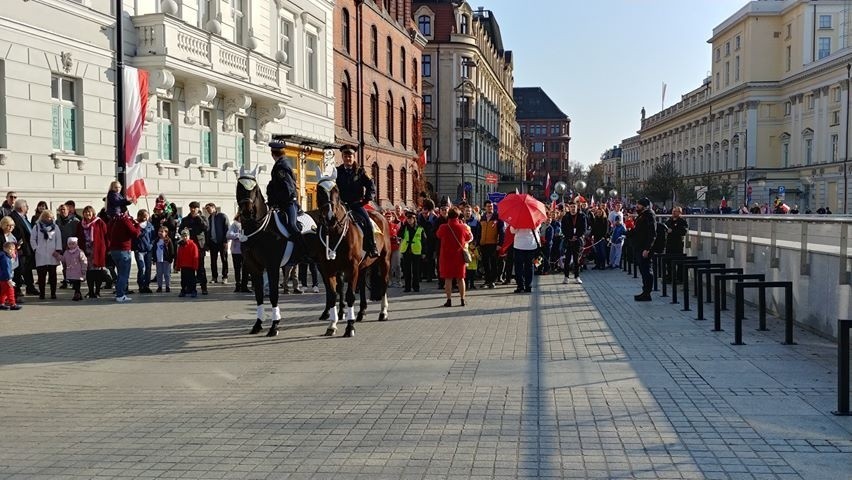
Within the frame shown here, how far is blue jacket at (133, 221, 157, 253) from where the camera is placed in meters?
16.4

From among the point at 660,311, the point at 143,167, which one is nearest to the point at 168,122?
the point at 143,167

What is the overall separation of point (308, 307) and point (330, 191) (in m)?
3.93

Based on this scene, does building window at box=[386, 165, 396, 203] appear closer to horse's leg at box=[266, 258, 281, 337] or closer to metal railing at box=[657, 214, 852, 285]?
metal railing at box=[657, 214, 852, 285]

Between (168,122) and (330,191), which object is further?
(168,122)

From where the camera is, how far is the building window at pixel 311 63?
34.0m

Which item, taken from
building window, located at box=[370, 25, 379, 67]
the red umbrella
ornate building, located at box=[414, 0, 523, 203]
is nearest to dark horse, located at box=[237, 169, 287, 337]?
the red umbrella

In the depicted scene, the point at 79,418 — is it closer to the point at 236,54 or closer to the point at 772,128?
the point at 236,54

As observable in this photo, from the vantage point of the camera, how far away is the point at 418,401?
737 cm

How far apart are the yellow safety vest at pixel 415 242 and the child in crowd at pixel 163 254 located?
5139 millimetres

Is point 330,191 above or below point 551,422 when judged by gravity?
above

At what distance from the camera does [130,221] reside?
15.4 metres

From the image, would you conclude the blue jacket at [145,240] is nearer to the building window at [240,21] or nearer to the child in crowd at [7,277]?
the child in crowd at [7,277]

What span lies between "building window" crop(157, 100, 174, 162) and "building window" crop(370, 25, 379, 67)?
22892 millimetres

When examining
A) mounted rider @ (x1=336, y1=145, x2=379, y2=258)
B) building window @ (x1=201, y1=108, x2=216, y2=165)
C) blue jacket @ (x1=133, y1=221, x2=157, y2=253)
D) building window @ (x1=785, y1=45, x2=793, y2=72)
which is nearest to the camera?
mounted rider @ (x1=336, y1=145, x2=379, y2=258)
